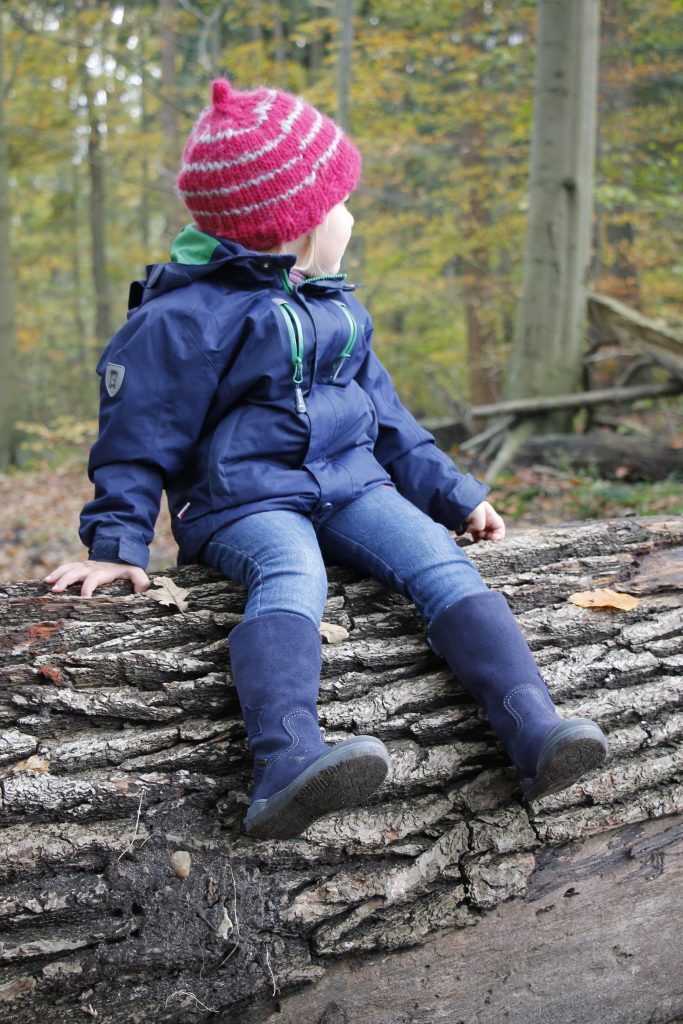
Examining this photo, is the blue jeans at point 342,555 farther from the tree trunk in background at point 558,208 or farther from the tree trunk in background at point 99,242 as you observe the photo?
the tree trunk in background at point 99,242

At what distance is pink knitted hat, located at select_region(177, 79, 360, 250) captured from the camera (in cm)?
262

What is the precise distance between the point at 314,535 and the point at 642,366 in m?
7.08

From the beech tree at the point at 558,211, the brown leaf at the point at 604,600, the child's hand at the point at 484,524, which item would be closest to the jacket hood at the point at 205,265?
the child's hand at the point at 484,524

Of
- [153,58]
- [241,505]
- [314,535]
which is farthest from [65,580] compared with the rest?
[153,58]

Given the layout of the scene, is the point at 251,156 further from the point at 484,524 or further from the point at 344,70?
the point at 344,70

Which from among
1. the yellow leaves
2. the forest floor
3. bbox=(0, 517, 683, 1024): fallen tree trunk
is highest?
the yellow leaves

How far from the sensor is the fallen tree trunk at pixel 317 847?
1.87m

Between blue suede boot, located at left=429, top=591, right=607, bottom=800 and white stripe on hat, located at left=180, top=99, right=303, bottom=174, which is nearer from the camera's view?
blue suede boot, located at left=429, top=591, right=607, bottom=800

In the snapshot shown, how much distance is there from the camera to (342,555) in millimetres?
2680

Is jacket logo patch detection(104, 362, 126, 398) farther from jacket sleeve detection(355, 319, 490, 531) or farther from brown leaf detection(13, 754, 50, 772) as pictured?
brown leaf detection(13, 754, 50, 772)

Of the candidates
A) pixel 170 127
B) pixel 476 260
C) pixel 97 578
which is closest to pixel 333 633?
pixel 97 578

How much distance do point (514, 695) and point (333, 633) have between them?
532mm

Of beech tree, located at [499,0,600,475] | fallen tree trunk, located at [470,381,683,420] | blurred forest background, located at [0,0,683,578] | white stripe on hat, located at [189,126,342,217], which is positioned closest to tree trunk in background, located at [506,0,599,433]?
beech tree, located at [499,0,600,475]

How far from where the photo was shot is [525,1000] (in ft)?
6.88
